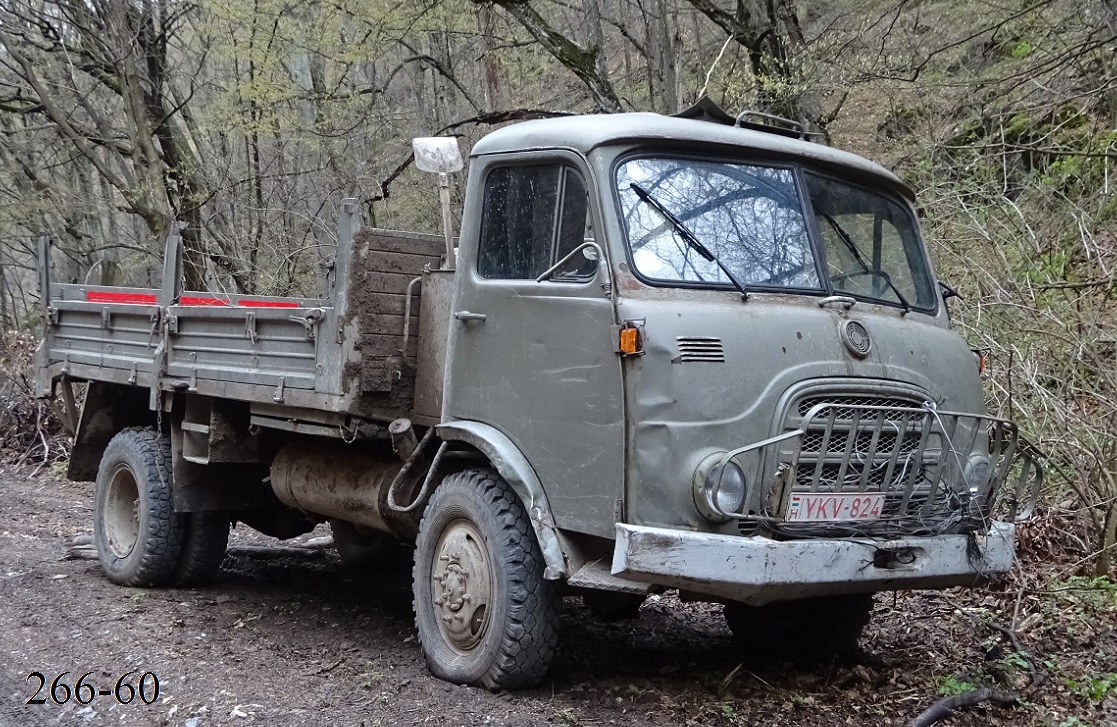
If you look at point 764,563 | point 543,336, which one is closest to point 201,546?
point 543,336

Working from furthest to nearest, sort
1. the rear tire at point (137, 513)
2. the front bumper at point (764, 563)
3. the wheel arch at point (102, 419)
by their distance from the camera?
the wheel arch at point (102, 419)
the rear tire at point (137, 513)
the front bumper at point (764, 563)

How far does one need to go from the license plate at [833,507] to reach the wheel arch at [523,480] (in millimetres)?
948

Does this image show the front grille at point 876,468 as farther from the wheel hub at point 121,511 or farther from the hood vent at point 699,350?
the wheel hub at point 121,511

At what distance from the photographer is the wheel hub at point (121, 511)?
7520mm

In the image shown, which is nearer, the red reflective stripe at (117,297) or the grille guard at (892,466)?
the grille guard at (892,466)

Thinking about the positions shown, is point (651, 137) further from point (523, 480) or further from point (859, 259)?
point (523, 480)

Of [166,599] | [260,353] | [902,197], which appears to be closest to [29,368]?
[166,599]

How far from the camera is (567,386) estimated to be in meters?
4.50

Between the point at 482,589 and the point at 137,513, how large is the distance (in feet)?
12.2

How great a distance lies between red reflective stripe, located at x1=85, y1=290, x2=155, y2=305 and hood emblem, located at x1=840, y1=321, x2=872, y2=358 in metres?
5.37

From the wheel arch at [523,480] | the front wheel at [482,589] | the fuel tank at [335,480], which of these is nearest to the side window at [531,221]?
the wheel arch at [523,480]

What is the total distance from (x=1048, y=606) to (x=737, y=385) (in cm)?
274

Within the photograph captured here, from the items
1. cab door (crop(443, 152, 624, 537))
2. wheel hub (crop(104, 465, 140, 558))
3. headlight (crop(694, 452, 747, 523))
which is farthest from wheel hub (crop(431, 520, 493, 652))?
wheel hub (crop(104, 465, 140, 558))

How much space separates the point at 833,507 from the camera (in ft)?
13.9
